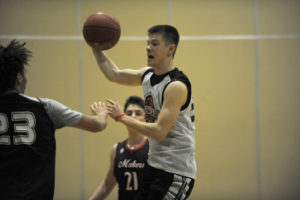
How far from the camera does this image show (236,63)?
5.65 metres

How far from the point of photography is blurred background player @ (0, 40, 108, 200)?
88.4 inches

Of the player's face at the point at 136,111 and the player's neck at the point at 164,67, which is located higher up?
the player's neck at the point at 164,67

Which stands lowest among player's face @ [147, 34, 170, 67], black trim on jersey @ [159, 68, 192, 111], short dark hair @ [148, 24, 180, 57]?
black trim on jersey @ [159, 68, 192, 111]

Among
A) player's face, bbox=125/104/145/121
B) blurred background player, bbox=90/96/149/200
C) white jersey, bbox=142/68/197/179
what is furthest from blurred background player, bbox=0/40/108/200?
player's face, bbox=125/104/145/121

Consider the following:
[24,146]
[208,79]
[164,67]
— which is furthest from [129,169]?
[208,79]

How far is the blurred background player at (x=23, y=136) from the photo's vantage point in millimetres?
2246

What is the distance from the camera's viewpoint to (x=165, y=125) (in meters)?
2.74

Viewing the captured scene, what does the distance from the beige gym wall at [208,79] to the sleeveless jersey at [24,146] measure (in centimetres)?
319

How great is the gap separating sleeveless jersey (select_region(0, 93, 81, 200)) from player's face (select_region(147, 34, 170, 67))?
1.01 metres

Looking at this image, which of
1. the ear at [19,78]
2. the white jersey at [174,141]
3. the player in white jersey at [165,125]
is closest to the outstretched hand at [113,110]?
the player in white jersey at [165,125]

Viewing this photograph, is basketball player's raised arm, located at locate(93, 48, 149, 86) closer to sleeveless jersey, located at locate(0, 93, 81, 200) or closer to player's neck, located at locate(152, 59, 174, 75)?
player's neck, located at locate(152, 59, 174, 75)

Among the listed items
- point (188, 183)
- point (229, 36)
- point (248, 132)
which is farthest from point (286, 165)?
point (188, 183)

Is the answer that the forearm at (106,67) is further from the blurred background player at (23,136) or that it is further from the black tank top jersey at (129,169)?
the blurred background player at (23,136)

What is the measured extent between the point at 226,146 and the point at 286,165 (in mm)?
960
